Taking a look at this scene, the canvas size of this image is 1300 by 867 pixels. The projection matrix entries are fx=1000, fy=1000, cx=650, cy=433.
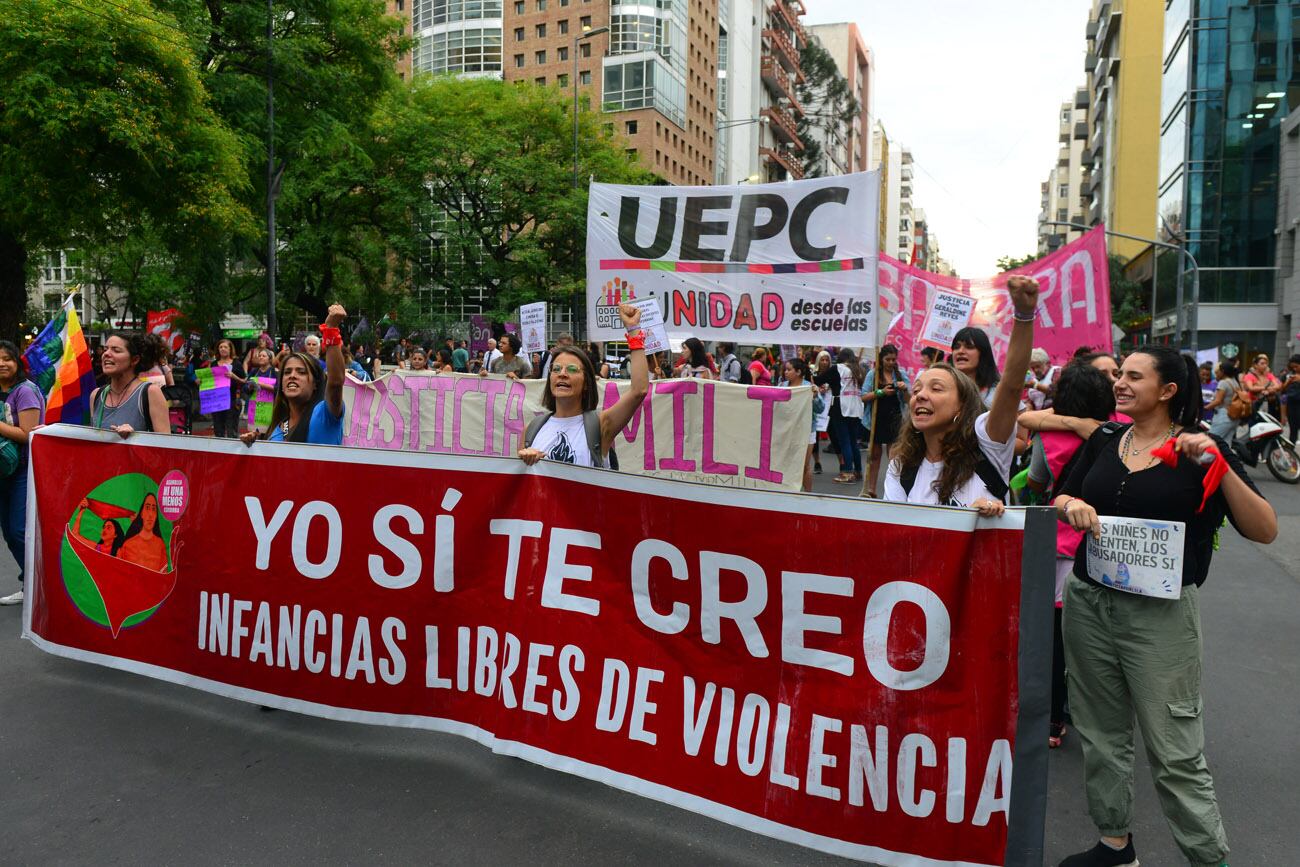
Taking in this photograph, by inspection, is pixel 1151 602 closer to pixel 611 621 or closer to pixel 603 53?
pixel 611 621

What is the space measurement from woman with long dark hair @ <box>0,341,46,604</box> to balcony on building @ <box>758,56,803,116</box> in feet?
302

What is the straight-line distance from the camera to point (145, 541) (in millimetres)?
4605

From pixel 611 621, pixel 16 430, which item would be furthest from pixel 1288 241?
pixel 16 430

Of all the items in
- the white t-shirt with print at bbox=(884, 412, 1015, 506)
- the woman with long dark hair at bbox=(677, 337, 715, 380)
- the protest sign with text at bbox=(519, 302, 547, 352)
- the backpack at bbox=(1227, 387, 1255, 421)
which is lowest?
the white t-shirt with print at bbox=(884, 412, 1015, 506)

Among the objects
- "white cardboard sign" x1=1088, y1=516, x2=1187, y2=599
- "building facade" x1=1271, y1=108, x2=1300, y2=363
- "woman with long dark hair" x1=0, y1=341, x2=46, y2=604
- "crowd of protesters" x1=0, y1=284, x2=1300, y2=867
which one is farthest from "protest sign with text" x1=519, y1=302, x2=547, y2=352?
"building facade" x1=1271, y1=108, x2=1300, y2=363

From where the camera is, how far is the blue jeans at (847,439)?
13.4m

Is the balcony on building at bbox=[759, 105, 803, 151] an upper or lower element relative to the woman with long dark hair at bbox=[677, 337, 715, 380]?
upper

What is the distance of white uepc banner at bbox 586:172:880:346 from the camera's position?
311 inches

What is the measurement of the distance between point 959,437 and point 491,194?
125 ft

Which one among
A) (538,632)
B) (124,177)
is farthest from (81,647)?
(124,177)

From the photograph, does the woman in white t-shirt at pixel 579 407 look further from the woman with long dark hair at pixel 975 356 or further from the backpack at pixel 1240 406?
the backpack at pixel 1240 406

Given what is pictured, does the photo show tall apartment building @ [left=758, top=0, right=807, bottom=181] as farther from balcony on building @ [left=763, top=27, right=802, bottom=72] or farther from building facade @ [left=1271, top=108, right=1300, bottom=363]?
building facade @ [left=1271, top=108, right=1300, bottom=363]

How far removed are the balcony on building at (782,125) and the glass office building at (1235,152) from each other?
49.6 metres

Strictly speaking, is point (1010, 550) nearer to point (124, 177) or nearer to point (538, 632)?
point (538, 632)
